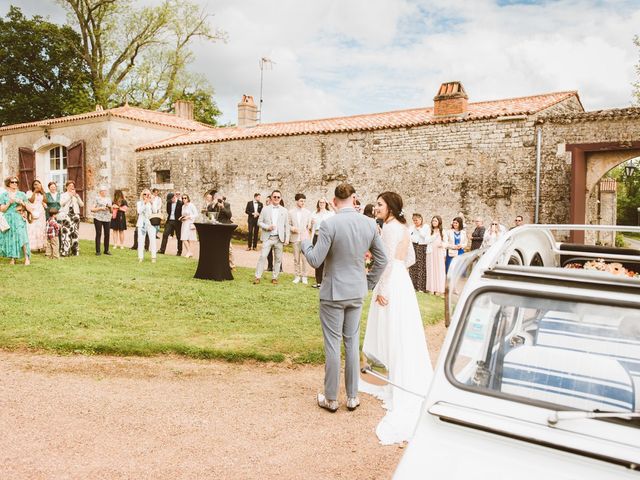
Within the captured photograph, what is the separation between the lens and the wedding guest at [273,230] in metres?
10.2

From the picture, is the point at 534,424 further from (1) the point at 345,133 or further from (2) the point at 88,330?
(1) the point at 345,133

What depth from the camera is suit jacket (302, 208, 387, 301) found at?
4379mm

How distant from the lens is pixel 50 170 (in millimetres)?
26125

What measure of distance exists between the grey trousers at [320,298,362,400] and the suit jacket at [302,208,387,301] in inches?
3.7

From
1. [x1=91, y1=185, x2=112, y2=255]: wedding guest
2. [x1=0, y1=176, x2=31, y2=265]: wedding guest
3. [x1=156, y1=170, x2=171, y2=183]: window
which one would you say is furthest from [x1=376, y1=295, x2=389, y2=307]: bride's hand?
[x1=156, y1=170, x2=171, y2=183]: window

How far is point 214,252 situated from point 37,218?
500 cm

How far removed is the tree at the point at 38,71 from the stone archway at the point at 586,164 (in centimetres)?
3044

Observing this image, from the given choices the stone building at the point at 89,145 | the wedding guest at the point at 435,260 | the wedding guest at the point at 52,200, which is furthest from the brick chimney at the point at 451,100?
the stone building at the point at 89,145

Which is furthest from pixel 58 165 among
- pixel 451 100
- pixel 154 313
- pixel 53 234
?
pixel 154 313

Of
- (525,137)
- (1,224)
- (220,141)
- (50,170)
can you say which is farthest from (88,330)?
(50,170)

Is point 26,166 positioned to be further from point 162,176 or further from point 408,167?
point 408,167

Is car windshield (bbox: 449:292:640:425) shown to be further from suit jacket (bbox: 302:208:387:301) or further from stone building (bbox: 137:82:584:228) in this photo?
stone building (bbox: 137:82:584:228)

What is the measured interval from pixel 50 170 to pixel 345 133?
16.7 meters

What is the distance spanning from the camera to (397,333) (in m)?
4.89
